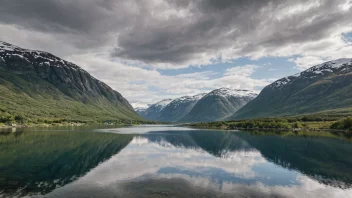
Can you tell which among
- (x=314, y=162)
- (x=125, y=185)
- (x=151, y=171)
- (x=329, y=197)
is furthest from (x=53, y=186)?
(x=314, y=162)

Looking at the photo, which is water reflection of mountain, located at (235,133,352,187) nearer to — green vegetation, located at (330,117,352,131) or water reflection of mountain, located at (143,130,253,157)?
water reflection of mountain, located at (143,130,253,157)

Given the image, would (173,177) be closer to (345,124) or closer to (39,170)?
(39,170)

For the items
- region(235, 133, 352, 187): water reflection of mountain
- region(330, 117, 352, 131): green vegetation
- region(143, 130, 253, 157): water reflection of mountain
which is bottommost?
region(235, 133, 352, 187): water reflection of mountain

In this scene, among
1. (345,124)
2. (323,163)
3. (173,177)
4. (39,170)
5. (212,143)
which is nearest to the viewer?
(173,177)

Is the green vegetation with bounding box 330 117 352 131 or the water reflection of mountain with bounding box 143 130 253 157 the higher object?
the green vegetation with bounding box 330 117 352 131

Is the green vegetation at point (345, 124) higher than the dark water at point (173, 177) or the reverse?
higher

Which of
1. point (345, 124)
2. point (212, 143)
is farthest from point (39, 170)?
point (345, 124)

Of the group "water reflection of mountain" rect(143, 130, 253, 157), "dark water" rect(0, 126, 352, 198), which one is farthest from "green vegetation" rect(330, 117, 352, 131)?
"dark water" rect(0, 126, 352, 198)

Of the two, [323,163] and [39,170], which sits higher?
[39,170]

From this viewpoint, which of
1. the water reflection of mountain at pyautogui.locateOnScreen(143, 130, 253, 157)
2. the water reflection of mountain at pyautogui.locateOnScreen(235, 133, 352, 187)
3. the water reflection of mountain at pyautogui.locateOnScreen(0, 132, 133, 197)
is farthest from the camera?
the water reflection of mountain at pyautogui.locateOnScreen(143, 130, 253, 157)

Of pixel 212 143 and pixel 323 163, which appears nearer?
pixel 323 163

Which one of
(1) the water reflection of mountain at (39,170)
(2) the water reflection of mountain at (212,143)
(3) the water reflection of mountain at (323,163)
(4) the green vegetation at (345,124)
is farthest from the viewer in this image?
(4) the green vegetation at (345,124)

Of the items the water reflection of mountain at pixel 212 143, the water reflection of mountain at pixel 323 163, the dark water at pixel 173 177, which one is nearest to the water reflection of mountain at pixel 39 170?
the dark water at pixel 173 177

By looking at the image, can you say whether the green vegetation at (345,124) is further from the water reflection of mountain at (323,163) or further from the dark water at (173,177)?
the dark water at (173,177)
